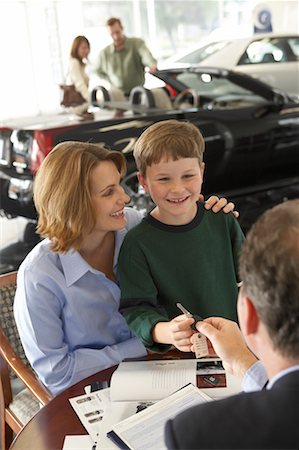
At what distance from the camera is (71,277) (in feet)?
5.20

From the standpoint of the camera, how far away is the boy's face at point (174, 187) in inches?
64.0

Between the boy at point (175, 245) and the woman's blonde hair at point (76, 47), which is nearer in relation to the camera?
the boy at point (175, 245)

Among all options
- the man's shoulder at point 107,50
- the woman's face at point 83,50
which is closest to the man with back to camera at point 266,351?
the woman's face at point 83,50

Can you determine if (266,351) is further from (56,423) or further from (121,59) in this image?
(121,59)

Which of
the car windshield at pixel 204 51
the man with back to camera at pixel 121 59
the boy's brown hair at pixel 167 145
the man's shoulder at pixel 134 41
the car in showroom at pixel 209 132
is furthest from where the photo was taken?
the car windshield at pixel 204 51

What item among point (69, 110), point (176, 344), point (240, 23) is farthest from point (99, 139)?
point (240, 23)

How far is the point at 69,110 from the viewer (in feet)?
13.6

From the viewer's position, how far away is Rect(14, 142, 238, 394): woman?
1.54 meters

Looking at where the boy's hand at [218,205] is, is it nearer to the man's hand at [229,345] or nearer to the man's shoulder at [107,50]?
the man's hand at [229,345]

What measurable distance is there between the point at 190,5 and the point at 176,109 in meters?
8.38

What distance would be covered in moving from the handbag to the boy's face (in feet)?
9.36

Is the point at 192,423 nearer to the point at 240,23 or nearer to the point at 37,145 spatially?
the point at 37,145

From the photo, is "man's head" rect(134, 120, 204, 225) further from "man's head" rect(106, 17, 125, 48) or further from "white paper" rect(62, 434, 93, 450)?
"man's head" rect(106, 17, 125, 48)

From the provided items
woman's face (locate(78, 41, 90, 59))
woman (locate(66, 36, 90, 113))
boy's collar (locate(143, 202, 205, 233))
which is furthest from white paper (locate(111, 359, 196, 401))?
woman's face (locate(78, 41, 90, 59))
